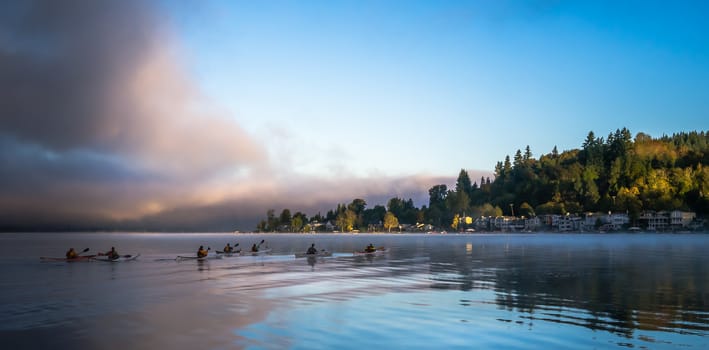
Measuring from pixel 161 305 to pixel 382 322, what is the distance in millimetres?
13122

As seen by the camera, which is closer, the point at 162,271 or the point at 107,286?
the point at 107,286

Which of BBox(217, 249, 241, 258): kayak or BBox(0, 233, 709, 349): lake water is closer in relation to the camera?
BBox(0, 233, 709, 349): lake water

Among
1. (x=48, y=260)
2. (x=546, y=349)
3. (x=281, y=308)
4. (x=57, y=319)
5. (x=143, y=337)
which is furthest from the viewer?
(x=48, y=260)

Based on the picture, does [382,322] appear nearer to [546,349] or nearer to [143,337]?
[546,349]

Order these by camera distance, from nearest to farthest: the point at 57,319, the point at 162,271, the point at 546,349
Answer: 1. the point at 546,349
2. the point at 57,319
3. the point at 162,271

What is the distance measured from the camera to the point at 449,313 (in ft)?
77.2

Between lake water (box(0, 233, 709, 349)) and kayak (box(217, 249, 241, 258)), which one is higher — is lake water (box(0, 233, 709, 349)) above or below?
above

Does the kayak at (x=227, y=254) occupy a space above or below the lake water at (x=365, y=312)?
below

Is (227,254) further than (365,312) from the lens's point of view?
Yes

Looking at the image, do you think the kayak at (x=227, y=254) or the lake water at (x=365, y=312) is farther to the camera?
the kayak at (x=227, y=254)

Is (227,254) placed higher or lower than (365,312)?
lower

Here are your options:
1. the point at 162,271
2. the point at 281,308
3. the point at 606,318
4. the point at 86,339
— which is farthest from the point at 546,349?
the point at 162,271

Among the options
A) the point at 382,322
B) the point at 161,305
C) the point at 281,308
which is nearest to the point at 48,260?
the point at 161,305

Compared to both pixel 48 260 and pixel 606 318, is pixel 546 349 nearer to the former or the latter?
pixel 606 318
